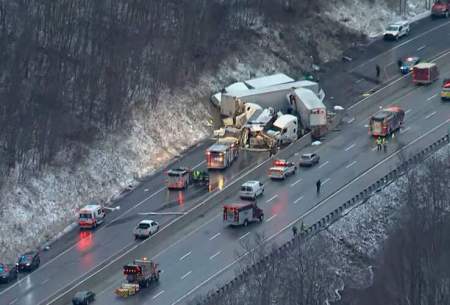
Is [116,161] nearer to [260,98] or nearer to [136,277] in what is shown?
[260,98]

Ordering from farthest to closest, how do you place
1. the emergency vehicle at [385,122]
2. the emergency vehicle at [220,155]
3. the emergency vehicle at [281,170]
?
the emergency vehicle at [385,122]
the emergency vehicle at [220,155]
the emergency vehicle at [281,170]

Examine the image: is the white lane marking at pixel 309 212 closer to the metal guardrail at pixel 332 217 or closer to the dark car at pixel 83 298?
the metal guardrail at pixel 332 217

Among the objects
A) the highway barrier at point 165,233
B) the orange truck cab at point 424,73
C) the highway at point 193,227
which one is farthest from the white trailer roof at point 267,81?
the orange truck cab at point 424,73

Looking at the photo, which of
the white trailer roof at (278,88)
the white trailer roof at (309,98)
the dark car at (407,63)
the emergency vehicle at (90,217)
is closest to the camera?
the emergency vehicle at (90,217)

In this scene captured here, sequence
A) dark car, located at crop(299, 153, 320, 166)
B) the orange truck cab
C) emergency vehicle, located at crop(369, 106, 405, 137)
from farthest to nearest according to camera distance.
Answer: the orange truck cab < emergency vehicle, located at crop(369, 106, 405, 137) < dark car, located at crop(299, 153, 320, 166)

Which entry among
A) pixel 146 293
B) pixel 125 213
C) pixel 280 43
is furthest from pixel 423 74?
pixel 146 293

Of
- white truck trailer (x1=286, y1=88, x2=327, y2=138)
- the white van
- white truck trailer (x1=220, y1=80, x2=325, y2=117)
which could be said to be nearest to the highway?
white truck trailer (x1=286, y1=88, x2=327, y2=138)

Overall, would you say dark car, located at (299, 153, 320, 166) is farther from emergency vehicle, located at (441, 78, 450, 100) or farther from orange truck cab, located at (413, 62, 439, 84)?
orange truck cab, located at (413, 62, 439, 84)
